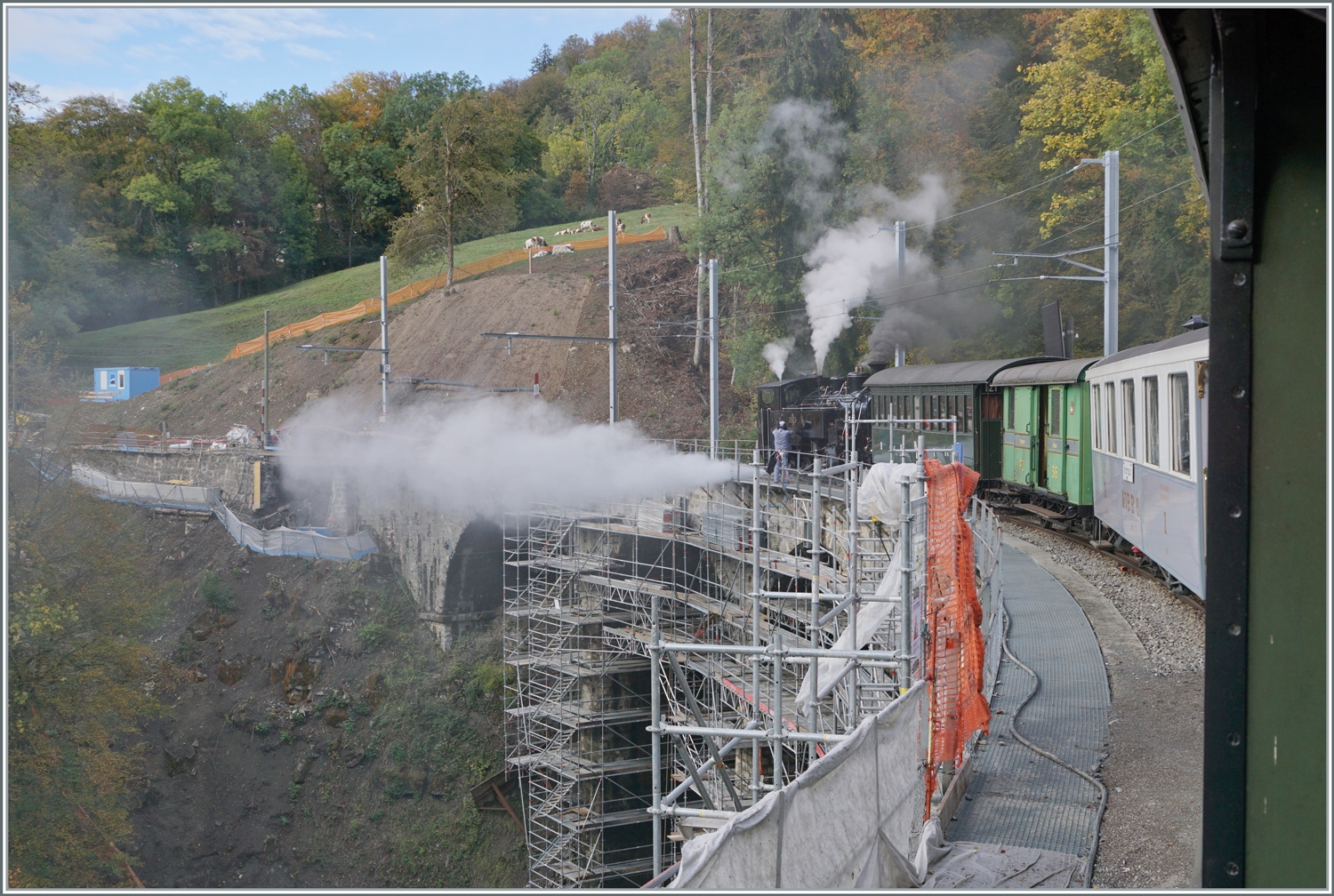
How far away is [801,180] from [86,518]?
22303 mm

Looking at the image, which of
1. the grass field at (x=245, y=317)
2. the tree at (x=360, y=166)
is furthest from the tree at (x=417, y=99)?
the grass field at (x=245, y=317)

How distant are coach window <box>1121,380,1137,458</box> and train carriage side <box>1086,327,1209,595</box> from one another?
11 mm

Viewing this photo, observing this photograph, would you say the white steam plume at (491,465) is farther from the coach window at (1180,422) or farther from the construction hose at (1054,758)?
the coach window at (1180,422)

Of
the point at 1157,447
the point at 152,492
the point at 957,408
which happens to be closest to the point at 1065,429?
the point at 957,408

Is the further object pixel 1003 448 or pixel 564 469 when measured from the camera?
pixel 564 469

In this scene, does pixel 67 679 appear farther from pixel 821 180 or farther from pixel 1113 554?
pixel 821 180

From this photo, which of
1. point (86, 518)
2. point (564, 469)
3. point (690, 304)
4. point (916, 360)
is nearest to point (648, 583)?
point (564, 469)

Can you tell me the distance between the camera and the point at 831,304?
2777cm

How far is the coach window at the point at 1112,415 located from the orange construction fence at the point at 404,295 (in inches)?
1296

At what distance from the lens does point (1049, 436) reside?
15.5 m

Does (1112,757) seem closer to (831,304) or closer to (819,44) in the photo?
(831,304)

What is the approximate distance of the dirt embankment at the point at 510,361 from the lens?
34.2 m

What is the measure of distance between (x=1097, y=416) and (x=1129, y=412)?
209 centimetres

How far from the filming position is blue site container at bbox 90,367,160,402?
4016cm
